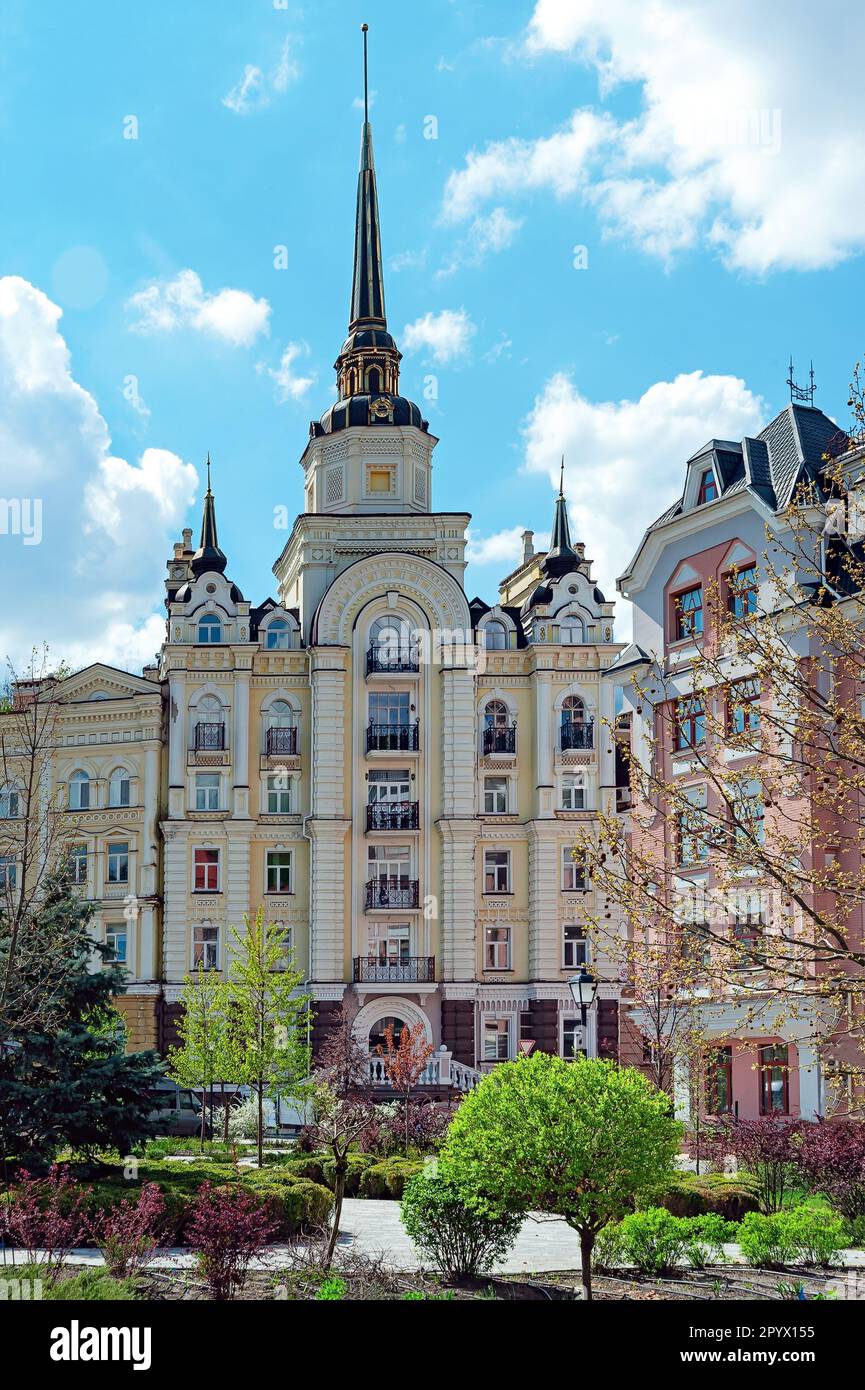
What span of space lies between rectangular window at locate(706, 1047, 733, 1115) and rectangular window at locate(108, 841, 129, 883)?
26.5 metres

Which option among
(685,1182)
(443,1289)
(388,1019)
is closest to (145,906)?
(388,1019)

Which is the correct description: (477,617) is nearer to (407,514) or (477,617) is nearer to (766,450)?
(407,514)

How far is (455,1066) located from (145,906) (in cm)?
1135

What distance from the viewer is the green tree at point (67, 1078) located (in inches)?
951

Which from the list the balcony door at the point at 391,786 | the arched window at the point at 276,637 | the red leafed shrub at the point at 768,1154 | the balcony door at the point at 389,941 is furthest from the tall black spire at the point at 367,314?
the red leafed shrub at the point at 768,1154

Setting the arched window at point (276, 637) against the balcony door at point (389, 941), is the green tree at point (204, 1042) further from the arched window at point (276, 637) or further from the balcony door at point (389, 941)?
the arched window at point (276, 637)

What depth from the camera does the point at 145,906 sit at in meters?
52.9

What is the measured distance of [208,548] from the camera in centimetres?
5684

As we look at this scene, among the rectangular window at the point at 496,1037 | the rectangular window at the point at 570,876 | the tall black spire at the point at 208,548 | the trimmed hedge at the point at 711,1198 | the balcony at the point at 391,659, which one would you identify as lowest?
the trimmed hedge at the point at 711,1198

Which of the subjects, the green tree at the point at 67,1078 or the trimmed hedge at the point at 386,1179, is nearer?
the green tree at the point at 67,1078

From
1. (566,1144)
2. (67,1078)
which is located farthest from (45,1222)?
(566,1144)

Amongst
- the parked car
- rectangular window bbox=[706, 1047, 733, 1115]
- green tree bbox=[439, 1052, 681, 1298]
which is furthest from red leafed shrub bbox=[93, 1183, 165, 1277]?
the parked car

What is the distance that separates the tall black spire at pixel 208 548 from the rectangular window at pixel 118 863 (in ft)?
30.9

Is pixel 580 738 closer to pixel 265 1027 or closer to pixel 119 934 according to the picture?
pixel 119 934
